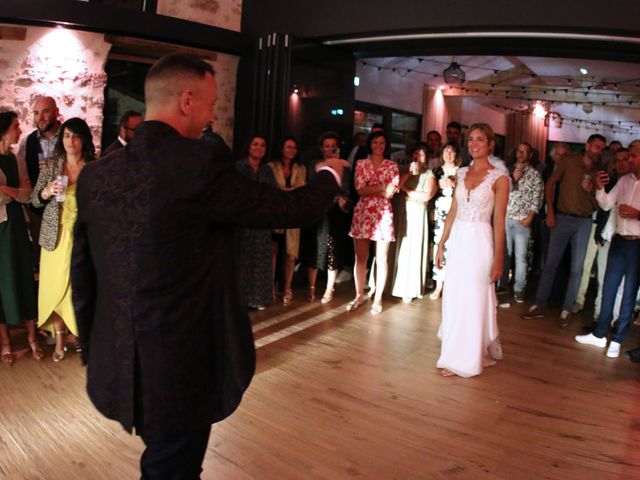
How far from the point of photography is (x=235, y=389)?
1.53 meters

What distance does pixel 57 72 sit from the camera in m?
5.44

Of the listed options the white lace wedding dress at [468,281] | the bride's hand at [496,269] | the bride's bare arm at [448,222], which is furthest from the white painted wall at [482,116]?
the bride's hand at [496,269]

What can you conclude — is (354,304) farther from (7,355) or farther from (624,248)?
(7,355)

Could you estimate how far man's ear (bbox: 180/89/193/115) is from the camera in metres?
1.48

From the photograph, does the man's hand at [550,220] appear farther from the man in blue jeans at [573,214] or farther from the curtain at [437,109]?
the curtain at [437,109]

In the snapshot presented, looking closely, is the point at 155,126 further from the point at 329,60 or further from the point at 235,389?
the point at 329,60

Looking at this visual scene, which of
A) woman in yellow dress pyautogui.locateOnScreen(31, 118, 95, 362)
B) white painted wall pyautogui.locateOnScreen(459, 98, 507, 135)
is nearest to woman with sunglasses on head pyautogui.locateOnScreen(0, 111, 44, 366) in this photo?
woman in yellow dress pyautogui.locateOnScreen(31, 118, 95, 362)

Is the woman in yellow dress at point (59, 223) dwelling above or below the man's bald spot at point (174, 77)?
below

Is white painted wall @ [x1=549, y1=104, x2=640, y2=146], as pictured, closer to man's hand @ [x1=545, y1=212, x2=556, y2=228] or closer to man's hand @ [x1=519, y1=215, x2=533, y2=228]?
man's hand @ [x1=519, y1=215, x2=533, y2=228]

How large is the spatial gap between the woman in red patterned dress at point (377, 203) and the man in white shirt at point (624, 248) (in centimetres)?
185

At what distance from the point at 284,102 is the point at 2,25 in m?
2.82

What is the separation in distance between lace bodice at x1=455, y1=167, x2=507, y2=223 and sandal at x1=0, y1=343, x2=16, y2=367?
3306 mm

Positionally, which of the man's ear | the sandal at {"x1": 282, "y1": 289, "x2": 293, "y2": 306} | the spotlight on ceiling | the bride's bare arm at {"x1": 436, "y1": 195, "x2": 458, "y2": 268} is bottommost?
the sandal at {"x1": 282, "y1": 289, "x2": 293, "y2": 306}

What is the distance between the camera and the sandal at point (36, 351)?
3850 mm
